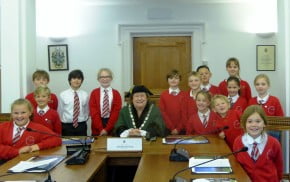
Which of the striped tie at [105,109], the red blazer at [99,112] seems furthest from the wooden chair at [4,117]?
the striped tie at [105,109]

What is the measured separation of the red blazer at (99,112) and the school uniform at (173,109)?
49 centimetres

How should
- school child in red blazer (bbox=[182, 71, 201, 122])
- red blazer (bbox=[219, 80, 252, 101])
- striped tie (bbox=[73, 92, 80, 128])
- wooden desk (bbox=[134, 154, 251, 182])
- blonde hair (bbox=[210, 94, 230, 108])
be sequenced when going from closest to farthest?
wooden desk (bbox=[134, 154, 251, 182]) → blonde hair (bbox=[210, 94, 230, 108]) → school child in red blazer (bbox=[182, 71, 201, 122]) → striped tie (bbox=[73, 92, 80, 128]) → red blazer (bbox=[219, 80, 252, 101])

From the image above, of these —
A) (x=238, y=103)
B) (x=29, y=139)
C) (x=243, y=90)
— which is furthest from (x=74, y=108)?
(x=243, y=90)

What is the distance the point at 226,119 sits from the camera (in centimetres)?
340

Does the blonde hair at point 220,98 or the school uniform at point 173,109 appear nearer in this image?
the blonde hair at point 220,98

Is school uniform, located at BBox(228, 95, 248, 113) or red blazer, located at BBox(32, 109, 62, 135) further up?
school uniform, located at BBox(228, 95, 248, 113)

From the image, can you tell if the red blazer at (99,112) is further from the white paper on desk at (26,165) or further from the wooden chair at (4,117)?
the white paper on desk at (26,165)

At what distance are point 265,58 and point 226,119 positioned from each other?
285 centimetres

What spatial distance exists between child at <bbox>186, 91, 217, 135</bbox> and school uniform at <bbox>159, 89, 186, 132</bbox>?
1.40 feet

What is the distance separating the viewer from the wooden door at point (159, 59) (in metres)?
6.21

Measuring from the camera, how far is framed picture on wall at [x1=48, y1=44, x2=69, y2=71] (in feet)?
19.9

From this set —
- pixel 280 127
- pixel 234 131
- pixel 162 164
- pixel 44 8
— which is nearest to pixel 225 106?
pixel 234 131

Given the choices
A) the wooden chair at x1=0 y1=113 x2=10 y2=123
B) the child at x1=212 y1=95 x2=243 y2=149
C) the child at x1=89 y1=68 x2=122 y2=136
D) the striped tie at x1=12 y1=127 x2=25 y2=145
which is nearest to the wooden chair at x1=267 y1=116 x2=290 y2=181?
the child at x1=212 y1=95 x2=243 y2=149

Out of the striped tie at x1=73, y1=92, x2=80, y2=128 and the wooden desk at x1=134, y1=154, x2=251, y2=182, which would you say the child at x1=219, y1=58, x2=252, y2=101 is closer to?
the striped tie at x1=73, y1=92, x2=80, y2=128
